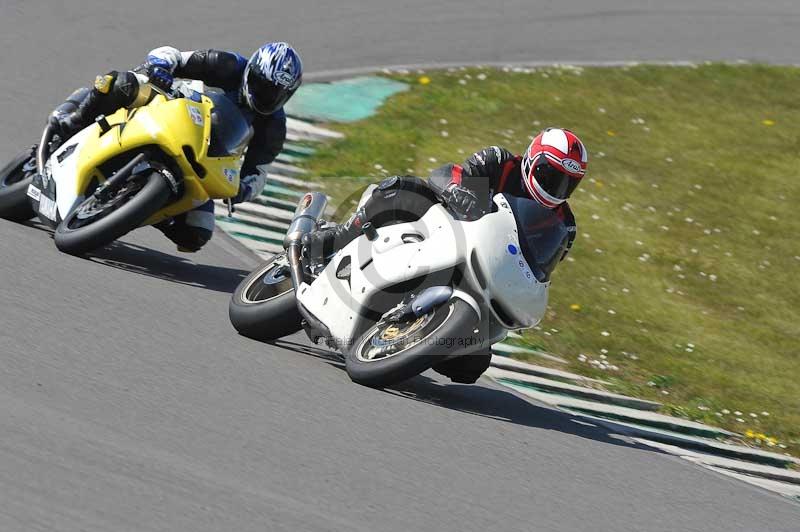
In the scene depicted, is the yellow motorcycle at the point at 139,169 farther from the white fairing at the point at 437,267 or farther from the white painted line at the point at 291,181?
the white painted line at the point at 291,181

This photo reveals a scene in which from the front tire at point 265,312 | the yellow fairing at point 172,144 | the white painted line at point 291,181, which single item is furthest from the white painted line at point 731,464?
the white painted line at point 291,181

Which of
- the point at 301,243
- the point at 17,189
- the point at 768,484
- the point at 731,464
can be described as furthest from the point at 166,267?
the point at 768,484

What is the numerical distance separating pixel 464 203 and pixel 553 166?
0.56 meters

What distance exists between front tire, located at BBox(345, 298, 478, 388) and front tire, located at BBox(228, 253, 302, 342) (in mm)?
504

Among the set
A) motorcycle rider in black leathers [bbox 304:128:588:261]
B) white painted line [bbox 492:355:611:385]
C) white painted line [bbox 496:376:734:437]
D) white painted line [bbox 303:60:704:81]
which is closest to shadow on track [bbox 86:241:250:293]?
motorcycle rider in black leathers [bbox 304:128:588:261]

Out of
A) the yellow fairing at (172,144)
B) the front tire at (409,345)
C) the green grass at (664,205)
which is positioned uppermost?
the yellow fairing at (172,144)

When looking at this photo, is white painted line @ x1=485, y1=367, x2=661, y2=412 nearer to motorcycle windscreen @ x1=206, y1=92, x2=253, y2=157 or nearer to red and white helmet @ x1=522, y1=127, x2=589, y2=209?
red and white helmet @ x1=522, y1=127, x2=589, y2=209

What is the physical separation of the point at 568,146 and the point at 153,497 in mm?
3282

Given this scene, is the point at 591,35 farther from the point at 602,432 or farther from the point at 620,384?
the point at 602,432

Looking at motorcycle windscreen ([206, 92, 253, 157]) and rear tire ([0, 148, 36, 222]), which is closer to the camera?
motorcycle windscreen ([206, 92, 253, 157])

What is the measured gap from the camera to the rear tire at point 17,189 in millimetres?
8078

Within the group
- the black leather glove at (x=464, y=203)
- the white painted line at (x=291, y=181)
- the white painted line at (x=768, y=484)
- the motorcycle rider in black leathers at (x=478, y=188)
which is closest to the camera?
the black leather glove at (x=464, y=203)

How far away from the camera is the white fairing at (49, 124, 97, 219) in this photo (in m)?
7.72

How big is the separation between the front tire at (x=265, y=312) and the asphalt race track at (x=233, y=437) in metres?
0.10
